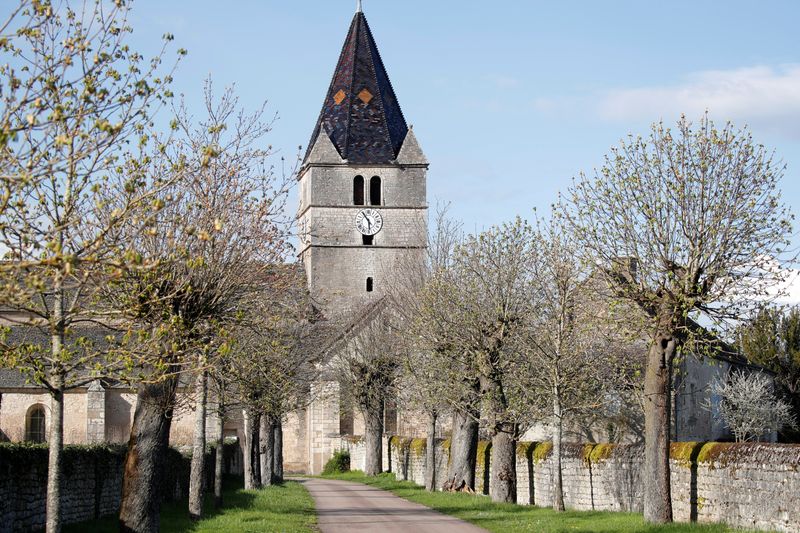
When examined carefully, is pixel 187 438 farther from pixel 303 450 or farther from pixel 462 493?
pixel 462 493

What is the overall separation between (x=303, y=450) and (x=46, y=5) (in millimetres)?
54741

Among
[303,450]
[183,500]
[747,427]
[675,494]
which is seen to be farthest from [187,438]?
[675,494]

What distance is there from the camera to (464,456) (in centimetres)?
3172

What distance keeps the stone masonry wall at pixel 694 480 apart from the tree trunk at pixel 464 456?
2.08 meters

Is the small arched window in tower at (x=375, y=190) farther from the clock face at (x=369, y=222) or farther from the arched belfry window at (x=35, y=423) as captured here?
the arched belfry window at (x=35, y=423)

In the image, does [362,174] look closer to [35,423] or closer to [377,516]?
[35,423]

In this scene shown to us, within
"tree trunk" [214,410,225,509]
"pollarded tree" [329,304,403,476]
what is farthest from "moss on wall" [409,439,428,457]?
"tree trunk" [214,410,225,509]

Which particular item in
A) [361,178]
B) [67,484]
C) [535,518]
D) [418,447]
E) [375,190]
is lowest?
[535,518]

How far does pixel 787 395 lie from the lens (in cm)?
6212

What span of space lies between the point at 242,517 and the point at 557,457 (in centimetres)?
741

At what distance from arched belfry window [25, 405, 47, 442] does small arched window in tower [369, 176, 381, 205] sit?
1089 inches

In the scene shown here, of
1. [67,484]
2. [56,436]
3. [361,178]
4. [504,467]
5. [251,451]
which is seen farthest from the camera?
[361,178]

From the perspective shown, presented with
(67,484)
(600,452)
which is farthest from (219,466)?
(600,452)

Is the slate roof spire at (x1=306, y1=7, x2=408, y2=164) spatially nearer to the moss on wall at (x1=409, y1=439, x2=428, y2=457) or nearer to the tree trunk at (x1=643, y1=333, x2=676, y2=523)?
the moss on wall at (x1=409, y1=439, x2=428, y2=457)
